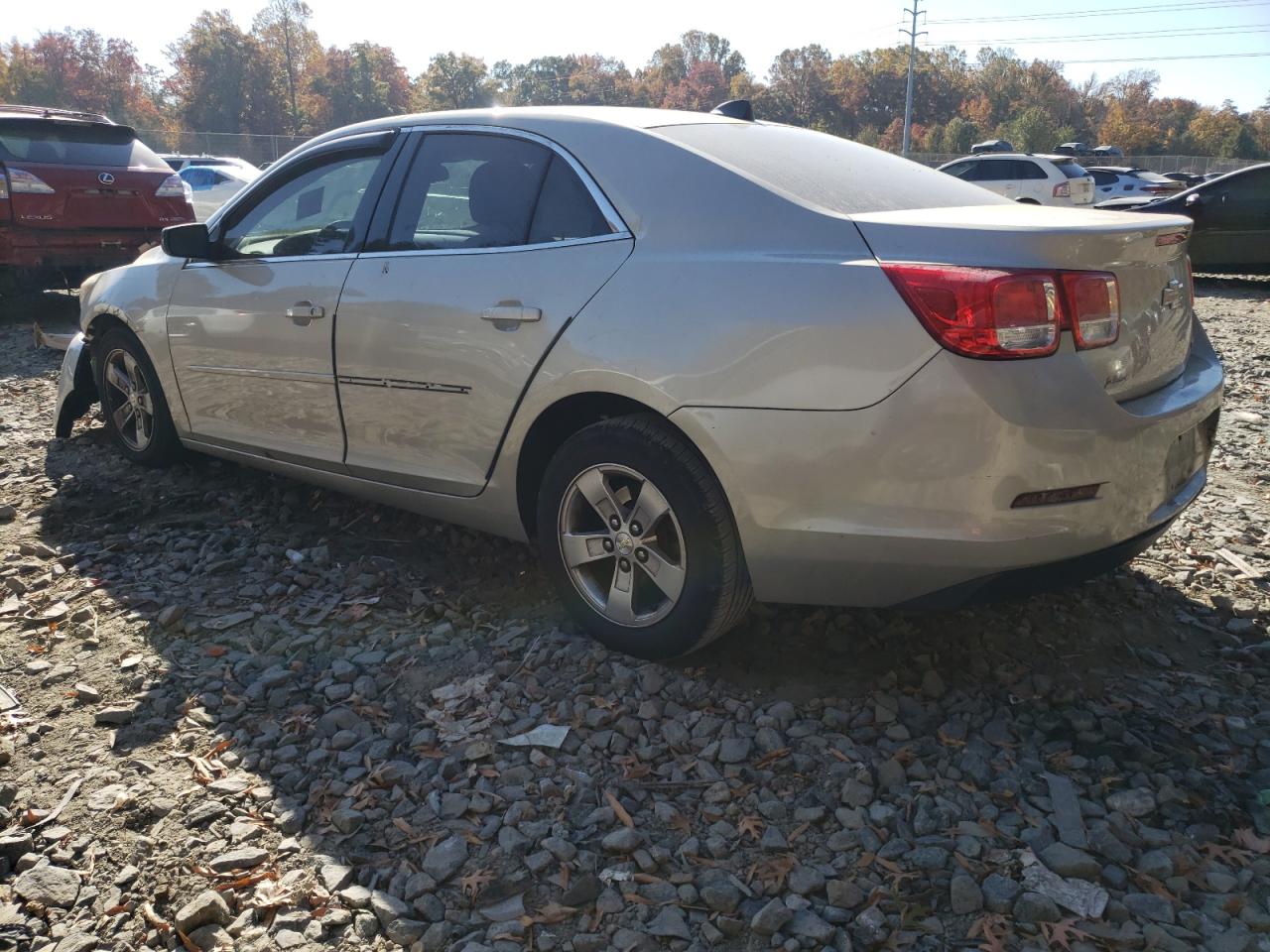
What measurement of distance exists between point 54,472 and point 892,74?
324 feet

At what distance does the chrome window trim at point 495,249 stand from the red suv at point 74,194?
265 inches

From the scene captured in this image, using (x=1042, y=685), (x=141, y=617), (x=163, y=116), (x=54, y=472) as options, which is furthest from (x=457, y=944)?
(x=163, y=116)

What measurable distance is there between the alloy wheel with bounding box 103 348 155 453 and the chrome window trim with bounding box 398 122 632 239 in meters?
2.19

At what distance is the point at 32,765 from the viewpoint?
9.48ft

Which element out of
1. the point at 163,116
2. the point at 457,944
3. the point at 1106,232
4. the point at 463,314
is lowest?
the point at 457,944

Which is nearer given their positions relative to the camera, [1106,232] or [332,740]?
[1106,232]

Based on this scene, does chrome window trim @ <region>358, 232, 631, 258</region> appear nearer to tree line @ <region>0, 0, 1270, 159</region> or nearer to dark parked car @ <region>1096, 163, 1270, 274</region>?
dark parked car @ <region>1096, 163, 1270, 274</region>

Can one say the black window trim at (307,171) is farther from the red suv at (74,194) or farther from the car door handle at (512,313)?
the red suv at (74,194)

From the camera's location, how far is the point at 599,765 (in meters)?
2.84

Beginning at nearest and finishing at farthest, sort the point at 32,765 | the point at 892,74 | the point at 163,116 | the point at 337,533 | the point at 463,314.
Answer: the point at 32,765, the point at 463,314, the point at 337,533, the point at 163,116, the point at 892,74

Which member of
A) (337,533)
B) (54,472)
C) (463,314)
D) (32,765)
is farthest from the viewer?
(54,472)

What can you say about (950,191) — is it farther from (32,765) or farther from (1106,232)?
(32,765)

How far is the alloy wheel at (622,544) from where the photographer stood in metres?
3.11

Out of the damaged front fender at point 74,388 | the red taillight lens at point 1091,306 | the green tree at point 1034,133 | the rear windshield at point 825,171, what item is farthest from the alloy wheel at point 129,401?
the green tree at point 1034,133
